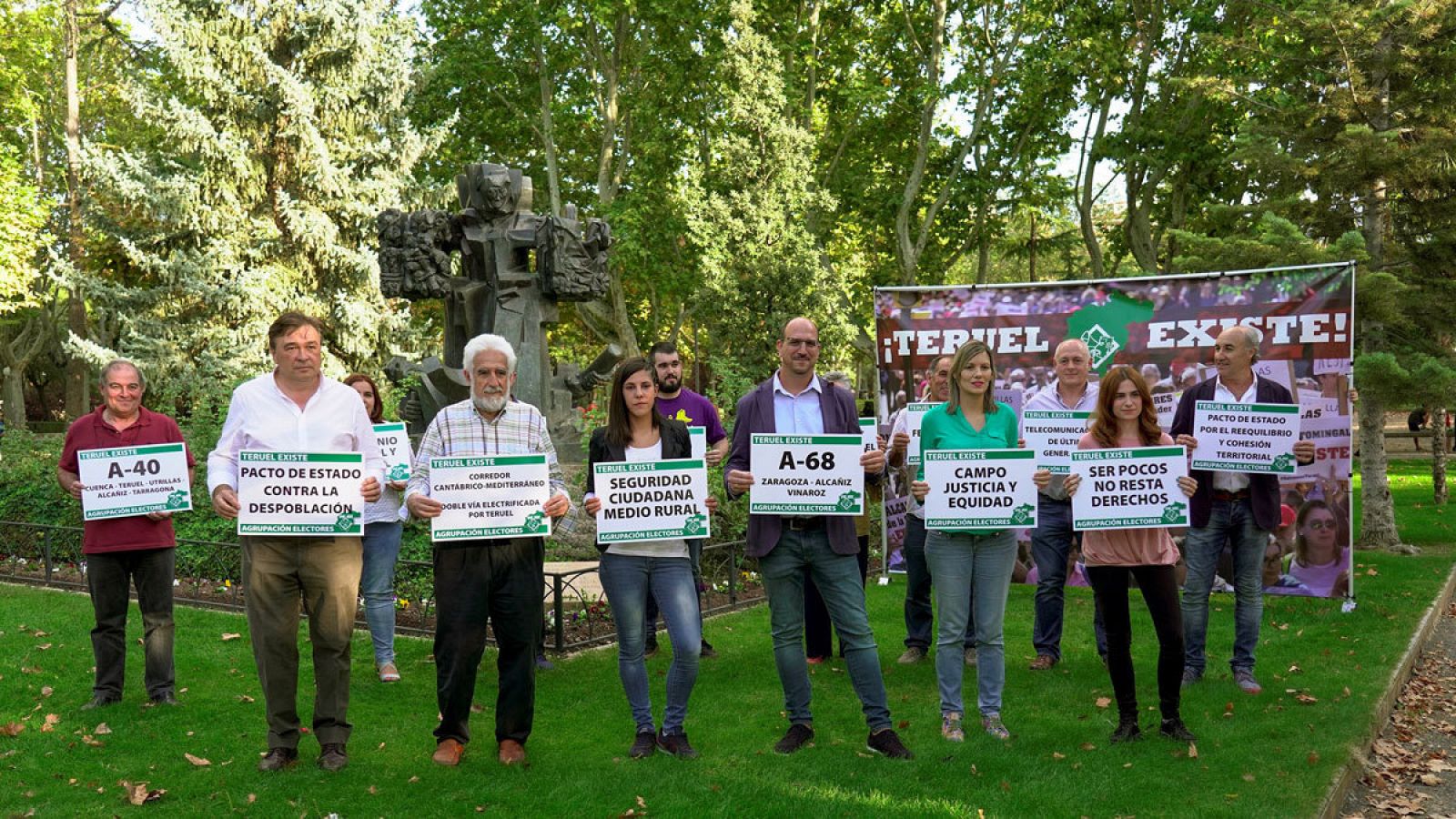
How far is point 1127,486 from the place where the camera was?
20.0 ft

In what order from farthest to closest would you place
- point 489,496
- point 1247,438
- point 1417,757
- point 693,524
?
point 1247,438
point 1417,757
point 693,524
point 489,496

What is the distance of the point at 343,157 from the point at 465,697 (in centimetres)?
2414

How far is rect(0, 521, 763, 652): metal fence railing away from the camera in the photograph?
353 inches

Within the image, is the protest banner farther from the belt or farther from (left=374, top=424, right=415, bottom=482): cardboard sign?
(left=374, top=424, right=415, bottom=482): cardboard sign

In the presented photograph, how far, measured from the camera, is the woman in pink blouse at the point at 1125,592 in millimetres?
6062

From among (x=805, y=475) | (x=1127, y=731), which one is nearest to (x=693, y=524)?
(x=805, y=475)

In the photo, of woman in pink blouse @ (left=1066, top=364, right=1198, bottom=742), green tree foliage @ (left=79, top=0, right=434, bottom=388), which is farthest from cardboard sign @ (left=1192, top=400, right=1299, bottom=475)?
green tree foliage @ (left=79, top=0, right=434, bottom=388)

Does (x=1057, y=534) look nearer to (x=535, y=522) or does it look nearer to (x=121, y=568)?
(x=535, y=522)

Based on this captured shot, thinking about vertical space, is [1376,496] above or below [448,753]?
above

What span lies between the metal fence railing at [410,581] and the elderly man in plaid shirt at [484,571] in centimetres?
224

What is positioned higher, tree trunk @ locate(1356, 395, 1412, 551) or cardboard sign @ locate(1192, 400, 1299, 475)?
cardboard sign @ locate(1192, 400, 1299, 475)

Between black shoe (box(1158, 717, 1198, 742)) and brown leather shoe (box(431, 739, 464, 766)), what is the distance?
146 inches

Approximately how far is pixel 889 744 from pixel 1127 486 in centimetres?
183

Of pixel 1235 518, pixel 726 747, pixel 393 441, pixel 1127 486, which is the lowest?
pixel 726 747
